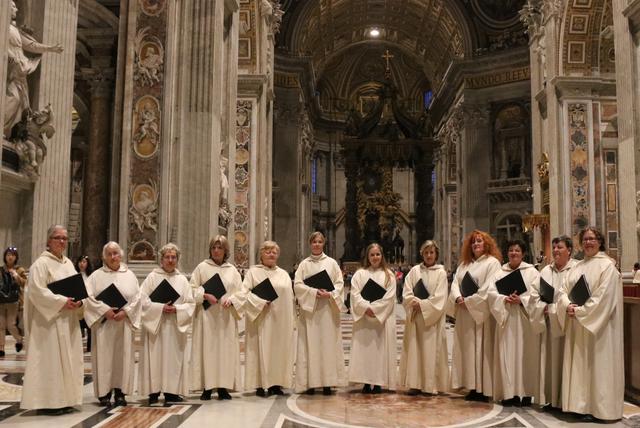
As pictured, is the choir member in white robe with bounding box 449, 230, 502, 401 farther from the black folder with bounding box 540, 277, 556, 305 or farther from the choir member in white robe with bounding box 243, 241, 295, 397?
the choir member in white robe with bounding box 243, 241, 295, 397

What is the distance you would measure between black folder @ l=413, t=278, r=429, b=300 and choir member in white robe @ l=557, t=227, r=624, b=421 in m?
1.27

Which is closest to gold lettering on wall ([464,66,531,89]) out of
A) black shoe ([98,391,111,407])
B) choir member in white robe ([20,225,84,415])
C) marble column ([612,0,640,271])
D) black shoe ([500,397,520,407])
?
marble column ([612,0,640,271])

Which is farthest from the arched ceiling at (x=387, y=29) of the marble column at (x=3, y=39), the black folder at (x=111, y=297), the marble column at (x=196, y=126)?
the black folder at (x=111, y=297)

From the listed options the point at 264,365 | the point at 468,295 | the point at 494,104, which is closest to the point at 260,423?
the point at 264,365

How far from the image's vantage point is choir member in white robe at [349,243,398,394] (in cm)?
605

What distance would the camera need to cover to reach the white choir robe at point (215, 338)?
18.5 feet

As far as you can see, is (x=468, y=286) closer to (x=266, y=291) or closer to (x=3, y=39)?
(x=266, y=291)

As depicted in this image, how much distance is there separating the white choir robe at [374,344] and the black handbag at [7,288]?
3599mm

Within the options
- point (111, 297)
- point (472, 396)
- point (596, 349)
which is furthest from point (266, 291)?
point (596, 349)

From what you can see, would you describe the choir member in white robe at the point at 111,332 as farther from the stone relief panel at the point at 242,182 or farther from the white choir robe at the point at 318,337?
the stone relief panel at the point at 242,182

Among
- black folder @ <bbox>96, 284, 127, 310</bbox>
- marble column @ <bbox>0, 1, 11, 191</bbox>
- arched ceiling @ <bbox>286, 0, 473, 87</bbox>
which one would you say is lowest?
black folder @ <bbox>96, 284, 127, 310</bbox>

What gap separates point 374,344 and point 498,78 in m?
23.0

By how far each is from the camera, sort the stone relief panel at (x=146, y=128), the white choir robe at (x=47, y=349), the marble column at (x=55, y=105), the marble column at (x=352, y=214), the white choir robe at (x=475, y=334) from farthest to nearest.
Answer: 1. the marble column at (x=352, y=214)
2. the stone relief panel at (x=146, y=128)
3. the marble column at (x=55, y=105)
4. the white choir robe at (x=475, y=334)
5. the white choir robe at (x=47, y=349)

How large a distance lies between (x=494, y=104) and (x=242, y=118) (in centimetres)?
1408
